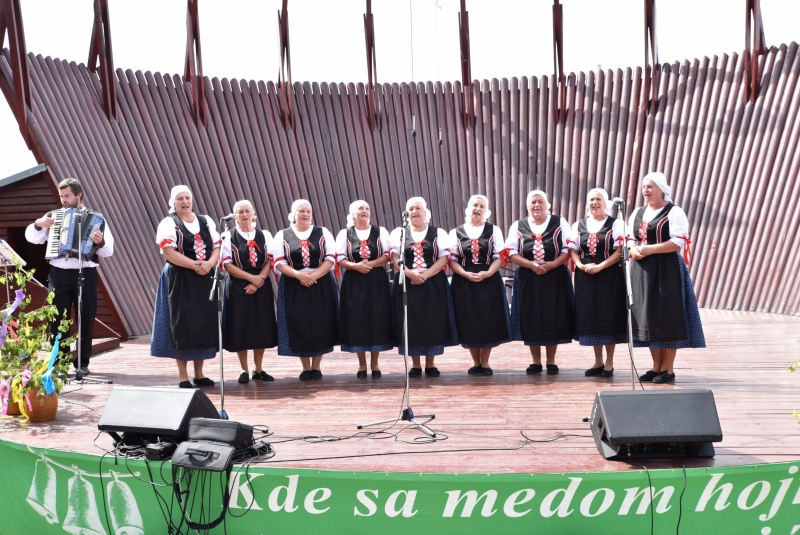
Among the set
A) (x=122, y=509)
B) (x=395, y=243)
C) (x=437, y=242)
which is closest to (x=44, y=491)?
(x=122, y=509)

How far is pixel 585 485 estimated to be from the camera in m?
3.01

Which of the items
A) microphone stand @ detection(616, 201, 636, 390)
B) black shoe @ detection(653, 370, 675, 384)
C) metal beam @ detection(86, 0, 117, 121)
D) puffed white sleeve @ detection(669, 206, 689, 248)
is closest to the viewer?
microphone stand @ detection(616, 201, 636, 390)

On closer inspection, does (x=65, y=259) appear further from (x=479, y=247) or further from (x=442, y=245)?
(x=479, y=247)

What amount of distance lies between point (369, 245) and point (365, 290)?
12.7 inches

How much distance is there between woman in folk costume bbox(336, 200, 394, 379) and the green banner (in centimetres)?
231

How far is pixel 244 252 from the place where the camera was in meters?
5.38

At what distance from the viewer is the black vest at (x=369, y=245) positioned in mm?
5438

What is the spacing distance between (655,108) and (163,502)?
8.07m

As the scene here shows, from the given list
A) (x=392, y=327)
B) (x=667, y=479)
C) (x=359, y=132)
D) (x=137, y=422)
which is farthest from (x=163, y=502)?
(x=359, y=132)

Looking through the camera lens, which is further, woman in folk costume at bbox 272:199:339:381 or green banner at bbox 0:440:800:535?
woman in folk costume at bbox 272:199:339:381

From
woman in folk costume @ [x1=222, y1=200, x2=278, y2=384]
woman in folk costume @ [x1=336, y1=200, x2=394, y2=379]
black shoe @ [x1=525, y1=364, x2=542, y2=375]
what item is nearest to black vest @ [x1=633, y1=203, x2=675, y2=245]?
black shoe @ [x1=525, y1=364, x2=542, y2=375]

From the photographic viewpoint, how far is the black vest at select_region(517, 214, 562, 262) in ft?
17.7

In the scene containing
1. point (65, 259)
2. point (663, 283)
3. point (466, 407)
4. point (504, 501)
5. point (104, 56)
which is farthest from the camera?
point (104, 56)

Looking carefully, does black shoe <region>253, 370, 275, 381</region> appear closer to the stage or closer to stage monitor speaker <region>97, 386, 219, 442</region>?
the stage
